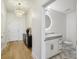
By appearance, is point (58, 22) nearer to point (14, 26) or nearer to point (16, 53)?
point (16, 53)

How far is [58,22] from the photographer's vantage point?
197 inches

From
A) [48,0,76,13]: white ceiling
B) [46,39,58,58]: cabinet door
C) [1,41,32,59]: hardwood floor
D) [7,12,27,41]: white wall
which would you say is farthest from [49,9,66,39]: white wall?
[7,12,27,41]: white wall

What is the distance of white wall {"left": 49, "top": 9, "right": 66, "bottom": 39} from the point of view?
4676 mm

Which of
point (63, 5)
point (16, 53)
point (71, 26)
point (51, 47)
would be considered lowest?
point (16, 53)

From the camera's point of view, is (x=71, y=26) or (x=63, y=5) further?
(x=71, y=26)

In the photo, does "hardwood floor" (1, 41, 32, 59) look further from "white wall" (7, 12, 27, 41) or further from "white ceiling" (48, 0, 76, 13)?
"white wall" (7, 12, 27, 41)

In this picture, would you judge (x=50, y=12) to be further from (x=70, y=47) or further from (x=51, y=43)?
(x=70, y=47)

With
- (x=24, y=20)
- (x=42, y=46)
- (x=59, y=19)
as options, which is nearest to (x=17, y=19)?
(x=24, y=20)

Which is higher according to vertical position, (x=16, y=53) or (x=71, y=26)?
(x=71, y=26)

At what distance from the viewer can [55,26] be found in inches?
189

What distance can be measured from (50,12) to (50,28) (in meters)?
0.81

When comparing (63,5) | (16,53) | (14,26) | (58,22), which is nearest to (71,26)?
(58,22)

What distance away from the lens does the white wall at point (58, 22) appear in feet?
15.3

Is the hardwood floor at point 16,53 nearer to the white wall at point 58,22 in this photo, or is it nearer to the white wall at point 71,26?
the white wall at point 58,22
